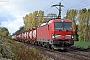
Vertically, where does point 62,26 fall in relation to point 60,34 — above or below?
above

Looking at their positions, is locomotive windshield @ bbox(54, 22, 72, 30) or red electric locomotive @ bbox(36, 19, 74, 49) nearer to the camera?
red electric locomotive @ bbox(36, 19, 74, 49)

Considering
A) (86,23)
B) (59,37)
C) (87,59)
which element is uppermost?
(86,23)

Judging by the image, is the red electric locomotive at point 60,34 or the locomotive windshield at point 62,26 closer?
the red electric locomotive at point 60,34

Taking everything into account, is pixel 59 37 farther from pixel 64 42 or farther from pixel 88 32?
pixel 88 32

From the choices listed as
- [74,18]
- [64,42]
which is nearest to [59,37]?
[64,42]

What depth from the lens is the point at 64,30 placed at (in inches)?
802

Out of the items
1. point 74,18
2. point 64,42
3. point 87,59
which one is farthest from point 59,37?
point 74,18

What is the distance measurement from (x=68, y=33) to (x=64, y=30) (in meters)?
0.45

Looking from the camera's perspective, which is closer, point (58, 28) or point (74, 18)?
point (58, 28)

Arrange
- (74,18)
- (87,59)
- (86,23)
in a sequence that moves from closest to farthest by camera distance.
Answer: (87,59) < (86,23) < (74,18)

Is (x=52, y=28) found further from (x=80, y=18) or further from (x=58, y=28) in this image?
(x=80, y=18)

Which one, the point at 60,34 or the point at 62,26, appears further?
the point at 62,26

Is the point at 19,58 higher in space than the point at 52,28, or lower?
lower

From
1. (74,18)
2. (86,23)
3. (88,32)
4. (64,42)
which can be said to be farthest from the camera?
(74,18)
